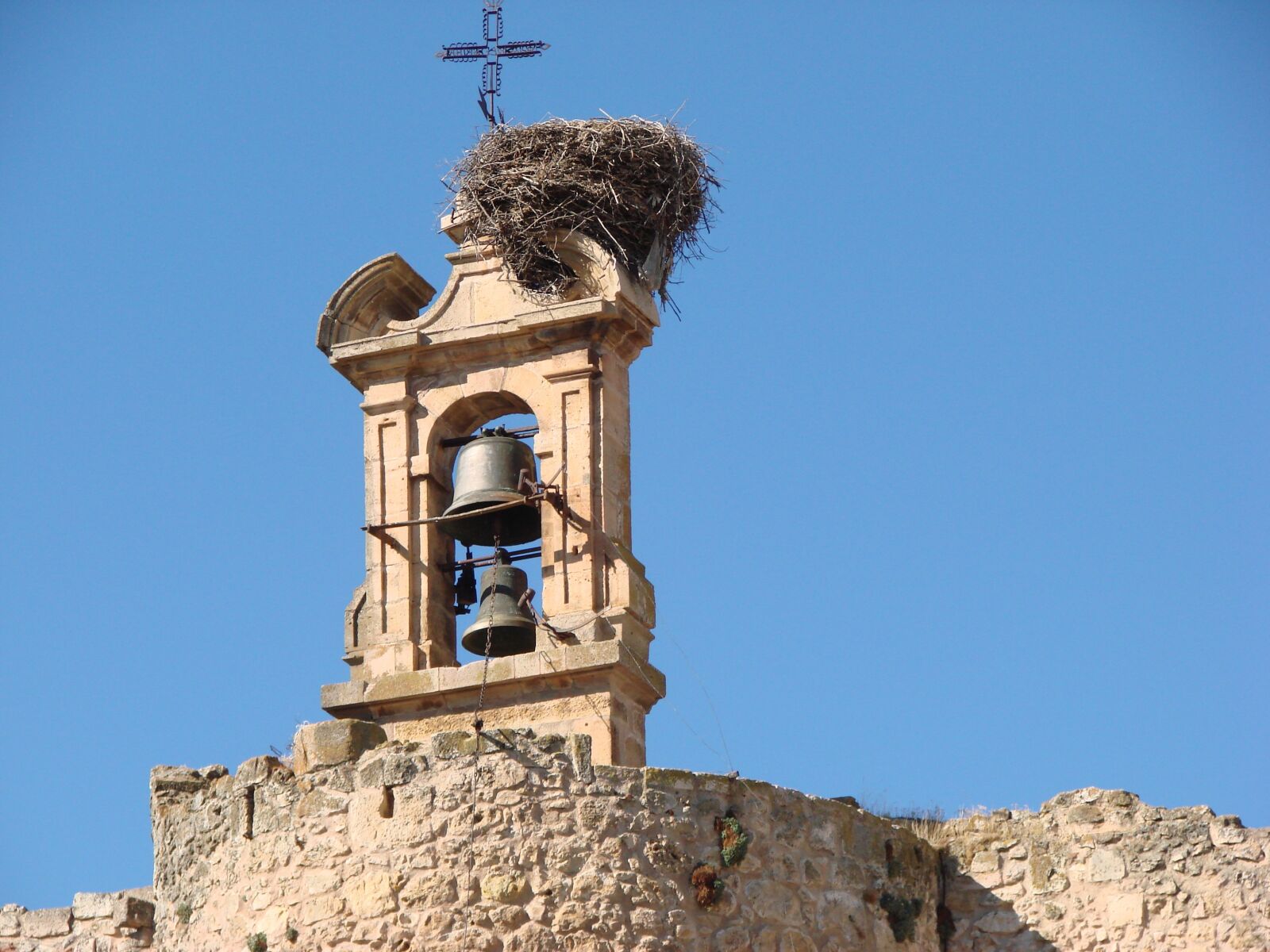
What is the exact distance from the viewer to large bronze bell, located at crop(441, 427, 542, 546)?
19125 millimetres

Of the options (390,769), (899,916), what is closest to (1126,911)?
(899,916)

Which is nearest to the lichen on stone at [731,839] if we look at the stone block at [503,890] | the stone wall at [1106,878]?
the stone block at [503,890]

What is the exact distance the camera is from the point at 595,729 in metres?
18.1

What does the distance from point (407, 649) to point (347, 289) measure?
2.47m

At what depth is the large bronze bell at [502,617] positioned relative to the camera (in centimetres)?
1877

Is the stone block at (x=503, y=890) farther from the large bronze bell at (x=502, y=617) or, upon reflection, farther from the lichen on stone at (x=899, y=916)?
the large bronze bell at (x=502, y=617)

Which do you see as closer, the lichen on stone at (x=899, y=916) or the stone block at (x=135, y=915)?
the lichen on stone at (x=899, y=916)

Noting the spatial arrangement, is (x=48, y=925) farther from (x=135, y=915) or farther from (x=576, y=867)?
(x=576, y=867)

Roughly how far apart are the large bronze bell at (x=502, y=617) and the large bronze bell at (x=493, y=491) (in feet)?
0.76

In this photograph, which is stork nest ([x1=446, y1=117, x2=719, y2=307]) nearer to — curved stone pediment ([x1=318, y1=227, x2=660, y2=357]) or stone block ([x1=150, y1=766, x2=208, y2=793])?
curved stone pediment ([x1=318, y1=227, x2=660, y2=357])

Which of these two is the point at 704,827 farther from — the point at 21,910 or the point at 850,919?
the point at 21,910

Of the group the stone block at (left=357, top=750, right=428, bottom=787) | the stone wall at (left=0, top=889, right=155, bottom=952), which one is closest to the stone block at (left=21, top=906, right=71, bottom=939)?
the stone wall at (left=0, top=889, right=155, bottom=952)

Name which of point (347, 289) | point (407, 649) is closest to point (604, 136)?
point (347, 289)

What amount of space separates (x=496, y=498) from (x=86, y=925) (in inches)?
142
